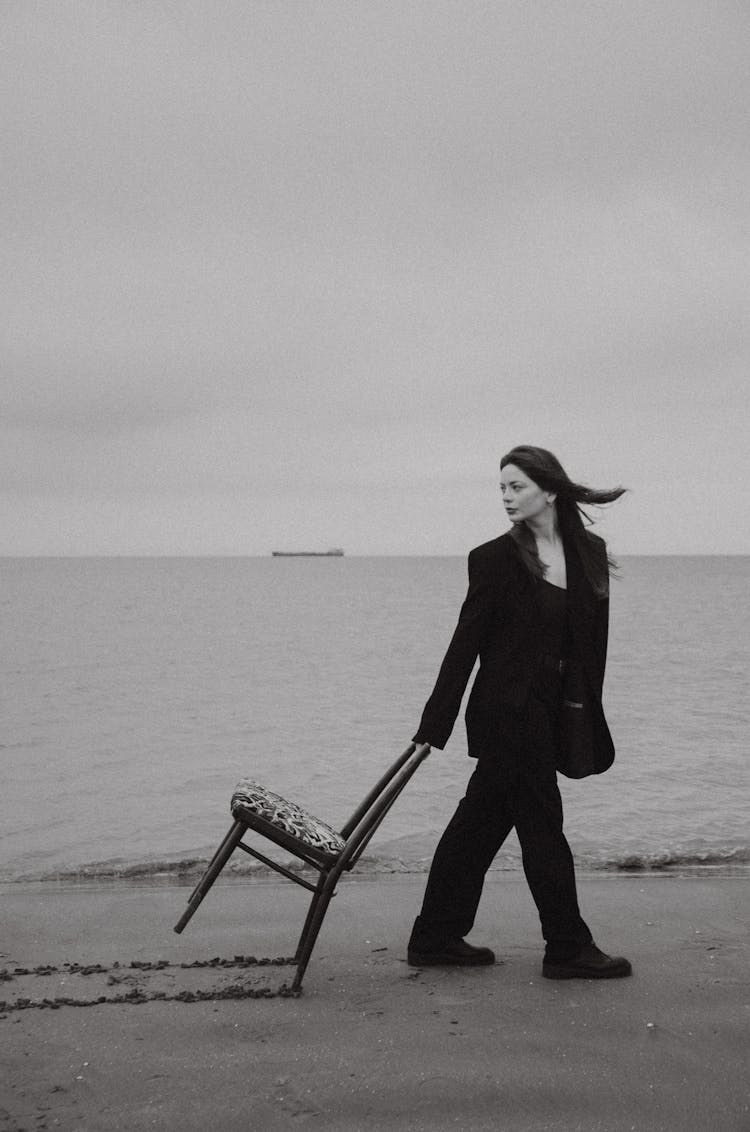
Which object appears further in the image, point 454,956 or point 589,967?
point 454,956

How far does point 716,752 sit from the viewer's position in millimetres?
12109

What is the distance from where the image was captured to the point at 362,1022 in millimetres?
3432

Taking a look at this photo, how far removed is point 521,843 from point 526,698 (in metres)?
0.54

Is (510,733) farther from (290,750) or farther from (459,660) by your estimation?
(290,750)

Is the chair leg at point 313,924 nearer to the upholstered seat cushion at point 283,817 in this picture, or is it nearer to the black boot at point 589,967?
the upholstered seat cushion at point 283,817

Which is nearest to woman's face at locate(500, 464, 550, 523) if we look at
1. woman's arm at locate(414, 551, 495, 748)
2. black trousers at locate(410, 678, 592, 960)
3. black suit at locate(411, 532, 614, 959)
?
black suit at locate(411, 532, 614, 959)

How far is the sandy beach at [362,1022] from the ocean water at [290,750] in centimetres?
103

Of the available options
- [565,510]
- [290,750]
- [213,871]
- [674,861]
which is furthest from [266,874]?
[290,750]

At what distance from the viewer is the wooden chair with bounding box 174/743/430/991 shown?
3.65 metres

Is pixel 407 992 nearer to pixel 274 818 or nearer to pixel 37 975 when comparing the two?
pixel 274 818

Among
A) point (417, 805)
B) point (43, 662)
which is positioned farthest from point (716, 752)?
point (43, 662)

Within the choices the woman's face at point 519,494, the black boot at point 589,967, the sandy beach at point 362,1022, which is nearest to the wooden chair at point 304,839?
the sandy beach at point 362,1022

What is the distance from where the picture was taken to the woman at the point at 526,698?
3.93 m

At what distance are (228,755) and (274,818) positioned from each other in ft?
29.6
